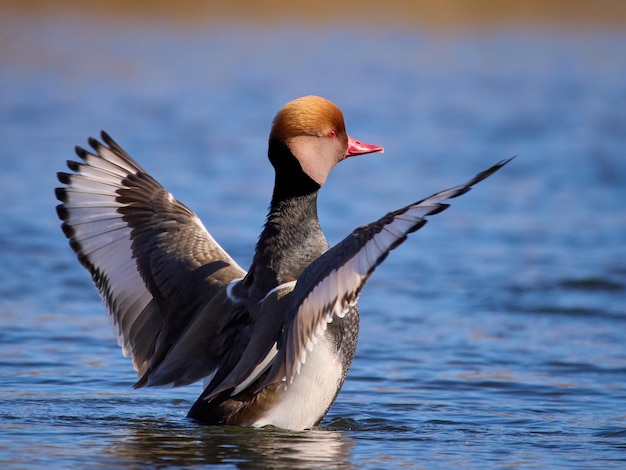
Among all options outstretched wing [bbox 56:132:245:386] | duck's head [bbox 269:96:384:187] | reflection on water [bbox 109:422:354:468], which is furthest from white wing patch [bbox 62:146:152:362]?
duck's head [bbox 269:96:384:187]

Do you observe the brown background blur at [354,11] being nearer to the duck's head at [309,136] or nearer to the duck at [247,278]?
the duck at [247,278]

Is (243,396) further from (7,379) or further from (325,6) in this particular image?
(325,6)

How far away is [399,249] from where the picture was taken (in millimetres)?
11227

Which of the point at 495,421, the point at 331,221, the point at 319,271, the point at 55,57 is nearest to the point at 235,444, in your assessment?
the point at 319,271

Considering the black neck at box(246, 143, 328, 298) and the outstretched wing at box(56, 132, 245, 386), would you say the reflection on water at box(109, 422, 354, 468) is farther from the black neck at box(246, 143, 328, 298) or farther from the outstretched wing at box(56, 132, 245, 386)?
the black neck at box(246, 143, 328, 298)

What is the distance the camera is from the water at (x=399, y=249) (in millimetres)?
6113

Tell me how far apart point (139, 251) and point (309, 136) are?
128 centimetres

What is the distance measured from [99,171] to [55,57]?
18540 mm

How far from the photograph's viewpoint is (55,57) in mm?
24781

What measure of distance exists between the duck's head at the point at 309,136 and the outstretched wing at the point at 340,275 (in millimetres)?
928

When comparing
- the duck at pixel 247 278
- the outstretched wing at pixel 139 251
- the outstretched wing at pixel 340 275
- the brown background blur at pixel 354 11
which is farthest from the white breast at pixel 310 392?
the brown background blur at pixel 354 11

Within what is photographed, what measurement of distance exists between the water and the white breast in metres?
0.09

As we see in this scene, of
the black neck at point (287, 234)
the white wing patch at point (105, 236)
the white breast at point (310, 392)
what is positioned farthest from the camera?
the white wing patch at point (105, 236)

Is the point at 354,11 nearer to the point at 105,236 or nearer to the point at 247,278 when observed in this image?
the point at 105,236
